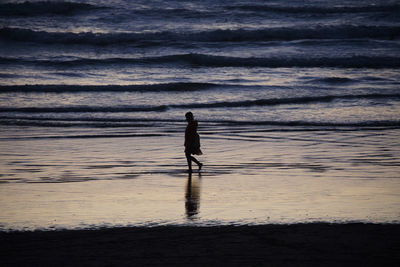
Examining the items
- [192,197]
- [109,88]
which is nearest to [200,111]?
[109,88]

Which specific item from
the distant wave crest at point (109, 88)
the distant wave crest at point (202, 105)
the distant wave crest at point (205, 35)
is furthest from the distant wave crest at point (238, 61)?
the distant wave crest at point (202, 105)

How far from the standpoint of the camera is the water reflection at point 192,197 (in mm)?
7503

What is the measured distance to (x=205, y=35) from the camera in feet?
111

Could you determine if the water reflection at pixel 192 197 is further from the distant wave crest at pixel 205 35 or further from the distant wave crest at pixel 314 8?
the distant wave crest at pixel 314 8

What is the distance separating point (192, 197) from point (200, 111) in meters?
11.0

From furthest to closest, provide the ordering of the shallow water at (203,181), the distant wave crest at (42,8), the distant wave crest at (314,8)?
the distant wave crest at (314,8)
the distant wave crest at (42,8)
the shallow water at (203,181)

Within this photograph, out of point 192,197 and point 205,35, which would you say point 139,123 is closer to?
point 192,197

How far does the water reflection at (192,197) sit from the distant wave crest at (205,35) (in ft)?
79.5

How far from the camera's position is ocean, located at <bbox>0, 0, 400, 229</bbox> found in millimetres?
8055

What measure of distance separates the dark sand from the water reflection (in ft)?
2.32

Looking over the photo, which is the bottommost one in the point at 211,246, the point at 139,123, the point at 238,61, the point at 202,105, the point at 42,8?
the point at 211,246

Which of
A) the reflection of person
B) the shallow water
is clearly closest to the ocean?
the shallow water

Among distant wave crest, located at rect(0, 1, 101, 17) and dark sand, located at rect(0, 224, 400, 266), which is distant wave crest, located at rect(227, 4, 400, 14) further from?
dark sand, located at rect(0, 224, 400, 266)

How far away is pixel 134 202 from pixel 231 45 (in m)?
25.4
